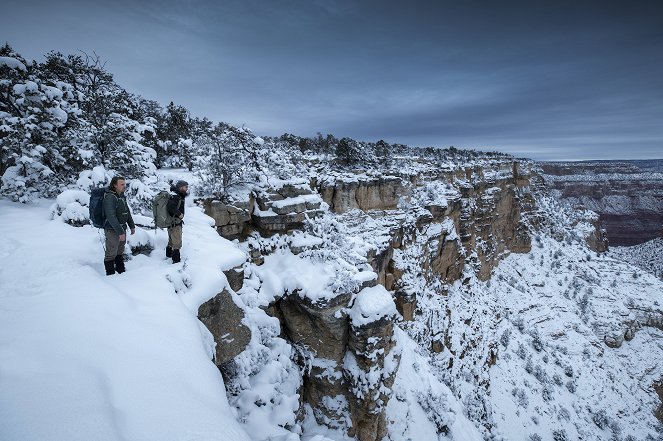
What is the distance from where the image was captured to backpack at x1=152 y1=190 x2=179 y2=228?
5988 mm

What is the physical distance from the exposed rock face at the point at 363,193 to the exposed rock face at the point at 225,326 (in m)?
13.4

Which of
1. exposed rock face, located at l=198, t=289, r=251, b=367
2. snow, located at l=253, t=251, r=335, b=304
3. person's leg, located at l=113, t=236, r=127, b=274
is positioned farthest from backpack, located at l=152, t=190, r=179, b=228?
snow, located at l=253, t=251, r=335, b=304

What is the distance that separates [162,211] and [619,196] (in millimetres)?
169946

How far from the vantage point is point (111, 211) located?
5035mm

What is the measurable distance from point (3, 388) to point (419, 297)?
66.5 feet

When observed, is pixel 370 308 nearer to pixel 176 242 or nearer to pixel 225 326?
pixel 225 326

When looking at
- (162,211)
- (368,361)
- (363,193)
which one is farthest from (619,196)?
(162,211)

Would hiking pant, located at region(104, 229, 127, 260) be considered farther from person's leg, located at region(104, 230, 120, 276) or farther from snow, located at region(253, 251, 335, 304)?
snow, located at region(253, 251, 335, 304)

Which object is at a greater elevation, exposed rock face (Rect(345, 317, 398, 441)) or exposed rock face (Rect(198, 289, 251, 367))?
exposed rock face (Rect(198, 289, 251, 367))

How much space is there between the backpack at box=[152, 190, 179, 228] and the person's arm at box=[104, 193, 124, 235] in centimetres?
90

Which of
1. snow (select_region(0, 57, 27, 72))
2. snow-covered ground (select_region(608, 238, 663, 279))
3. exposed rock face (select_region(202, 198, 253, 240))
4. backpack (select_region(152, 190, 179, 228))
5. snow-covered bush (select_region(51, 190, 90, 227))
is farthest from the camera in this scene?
snow-covered ground (select_region(608, 238, 663, 279))

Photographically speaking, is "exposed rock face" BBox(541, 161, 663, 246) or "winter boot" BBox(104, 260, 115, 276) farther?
"exposed rock face" BBox(541, 161, 663, 246)

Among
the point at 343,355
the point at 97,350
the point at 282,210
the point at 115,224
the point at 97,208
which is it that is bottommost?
the point at 343,355

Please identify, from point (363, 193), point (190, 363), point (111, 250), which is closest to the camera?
point (190, 363)
